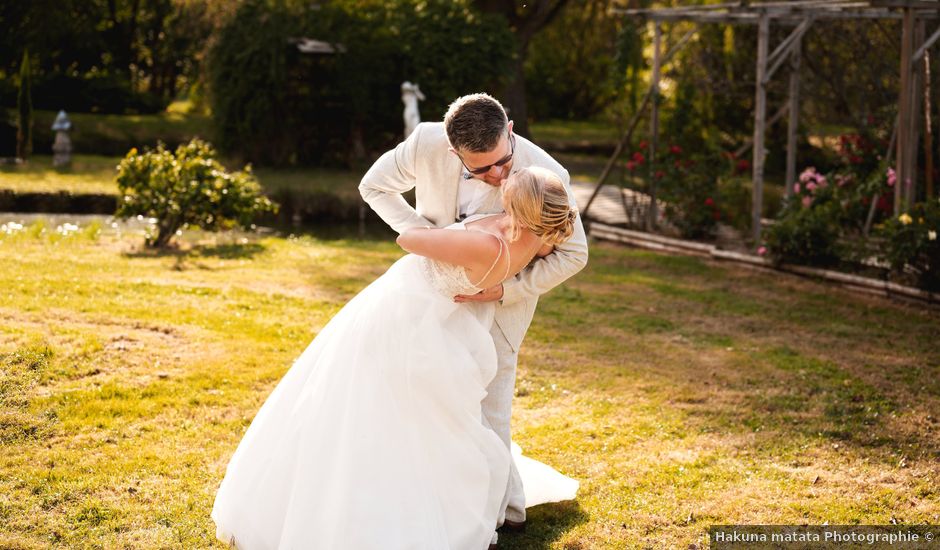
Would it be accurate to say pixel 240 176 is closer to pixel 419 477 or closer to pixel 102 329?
pixel 102 329

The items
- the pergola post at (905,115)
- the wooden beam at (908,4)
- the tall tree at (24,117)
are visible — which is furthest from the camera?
the tall tree at (24,117)

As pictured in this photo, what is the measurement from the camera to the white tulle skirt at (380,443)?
3.66 metres

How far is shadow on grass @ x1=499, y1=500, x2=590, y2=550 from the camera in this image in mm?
4262

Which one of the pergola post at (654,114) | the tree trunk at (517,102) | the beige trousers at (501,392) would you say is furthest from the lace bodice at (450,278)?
the tree trunk at (517,102)

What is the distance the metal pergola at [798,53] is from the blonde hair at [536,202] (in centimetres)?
637

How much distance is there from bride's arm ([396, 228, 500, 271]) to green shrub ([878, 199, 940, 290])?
619 centimetres

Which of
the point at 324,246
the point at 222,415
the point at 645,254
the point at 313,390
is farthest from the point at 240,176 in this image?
the point at 313,390

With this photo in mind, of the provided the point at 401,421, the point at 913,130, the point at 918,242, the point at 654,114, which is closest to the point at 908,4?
the point at 913,130

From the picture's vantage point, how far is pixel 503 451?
3980mm

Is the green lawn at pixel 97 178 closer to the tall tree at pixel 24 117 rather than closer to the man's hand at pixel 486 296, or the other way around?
the tall tree at pixel 24 117

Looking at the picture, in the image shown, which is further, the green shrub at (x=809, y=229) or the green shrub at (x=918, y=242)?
the green shrub at (x=809, y=229)

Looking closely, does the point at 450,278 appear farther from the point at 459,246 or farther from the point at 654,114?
the point at 654,114

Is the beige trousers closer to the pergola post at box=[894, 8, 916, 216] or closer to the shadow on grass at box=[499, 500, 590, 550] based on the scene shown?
the shadow on grass at box=[499, 500, 590, 550]

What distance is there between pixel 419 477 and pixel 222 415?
7.56 feet
